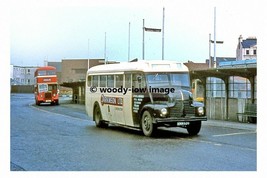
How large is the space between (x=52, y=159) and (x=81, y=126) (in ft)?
24.8

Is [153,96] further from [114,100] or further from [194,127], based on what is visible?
[114,100]

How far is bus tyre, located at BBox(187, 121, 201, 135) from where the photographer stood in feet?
46.3

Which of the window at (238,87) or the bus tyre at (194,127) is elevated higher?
the window at (238,87)

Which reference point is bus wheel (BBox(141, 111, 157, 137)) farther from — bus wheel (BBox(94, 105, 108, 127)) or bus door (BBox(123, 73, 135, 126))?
bus wheel (BBox(94, 105, 108, 127))

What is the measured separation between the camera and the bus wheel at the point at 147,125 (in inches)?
537

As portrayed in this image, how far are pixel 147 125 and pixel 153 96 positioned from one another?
3.00ft

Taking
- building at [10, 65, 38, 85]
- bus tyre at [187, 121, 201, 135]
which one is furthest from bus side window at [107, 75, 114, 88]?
building at [10, 65, 38, 85]

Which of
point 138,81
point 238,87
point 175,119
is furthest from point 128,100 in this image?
point 238,87

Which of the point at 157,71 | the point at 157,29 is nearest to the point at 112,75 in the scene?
the point at 157,71

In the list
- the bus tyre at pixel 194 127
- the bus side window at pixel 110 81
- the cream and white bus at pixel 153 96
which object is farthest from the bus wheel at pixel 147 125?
the bus side window at pixel 110 81

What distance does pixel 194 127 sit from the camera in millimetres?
14219

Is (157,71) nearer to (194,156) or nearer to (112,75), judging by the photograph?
Answer: (112,75)

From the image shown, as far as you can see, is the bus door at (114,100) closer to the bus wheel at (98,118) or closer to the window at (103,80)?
the window at (103,80)

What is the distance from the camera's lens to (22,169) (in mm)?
8555
